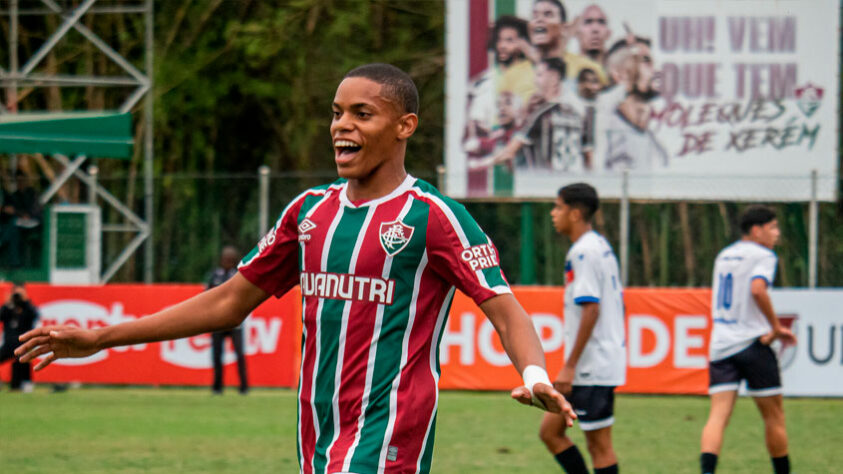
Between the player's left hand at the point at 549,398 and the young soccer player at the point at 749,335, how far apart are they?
16.9ft

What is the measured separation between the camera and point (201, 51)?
1140 inches

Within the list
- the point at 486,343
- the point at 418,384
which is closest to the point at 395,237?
the point at 418,384

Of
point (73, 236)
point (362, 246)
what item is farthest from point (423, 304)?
point (73, 236)

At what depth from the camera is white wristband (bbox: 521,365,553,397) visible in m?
3.61

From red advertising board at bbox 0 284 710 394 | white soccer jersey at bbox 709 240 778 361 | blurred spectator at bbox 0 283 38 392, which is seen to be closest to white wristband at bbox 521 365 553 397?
white soccer jersey at bbox 709 240 778 361

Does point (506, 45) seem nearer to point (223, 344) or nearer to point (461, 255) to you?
point (223, 344)

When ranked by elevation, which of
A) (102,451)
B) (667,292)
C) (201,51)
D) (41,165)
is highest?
(201,51)

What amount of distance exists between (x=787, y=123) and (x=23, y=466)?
13.2 m

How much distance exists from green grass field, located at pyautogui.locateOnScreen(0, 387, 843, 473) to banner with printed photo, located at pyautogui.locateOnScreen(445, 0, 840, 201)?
462 centimetres

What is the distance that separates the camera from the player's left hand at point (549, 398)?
11.4 feet

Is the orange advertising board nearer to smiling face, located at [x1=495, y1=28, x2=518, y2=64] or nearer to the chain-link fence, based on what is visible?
the chain-link fence

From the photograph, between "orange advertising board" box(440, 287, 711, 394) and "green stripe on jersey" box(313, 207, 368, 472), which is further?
"orange advertising board" box(440, 287, 711, 394)

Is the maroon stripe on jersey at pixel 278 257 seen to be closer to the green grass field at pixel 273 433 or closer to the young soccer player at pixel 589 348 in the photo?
the young soccer player at pixel 589 348

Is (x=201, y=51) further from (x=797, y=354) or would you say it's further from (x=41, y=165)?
(x=797, y=354)
